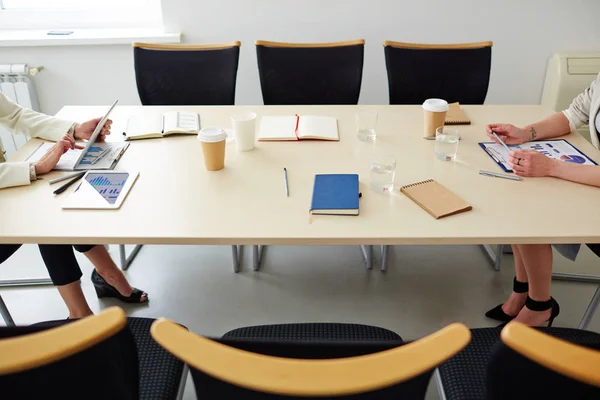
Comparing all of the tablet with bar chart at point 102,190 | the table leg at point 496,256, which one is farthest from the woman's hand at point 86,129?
the table leg at point 496,256

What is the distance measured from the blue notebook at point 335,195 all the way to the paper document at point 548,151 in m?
0.50

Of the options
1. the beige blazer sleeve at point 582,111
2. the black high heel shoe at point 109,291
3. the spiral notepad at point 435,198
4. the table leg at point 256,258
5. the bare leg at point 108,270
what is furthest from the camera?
the table leg at point 256,258

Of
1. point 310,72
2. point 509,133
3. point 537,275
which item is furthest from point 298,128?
point 537,275

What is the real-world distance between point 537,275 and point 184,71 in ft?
5.53

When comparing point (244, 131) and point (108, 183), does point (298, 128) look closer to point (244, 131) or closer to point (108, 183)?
point (244, 131)

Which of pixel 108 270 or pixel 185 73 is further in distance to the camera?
pixel 185 73

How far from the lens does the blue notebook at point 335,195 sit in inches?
53.3

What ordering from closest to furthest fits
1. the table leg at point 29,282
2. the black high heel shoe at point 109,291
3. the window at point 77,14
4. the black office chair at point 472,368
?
the black office chair at point 472,368, the black high heel shoe at point 109,291, the table leg at point 29,282, the window at point 77,14

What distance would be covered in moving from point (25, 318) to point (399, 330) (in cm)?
151

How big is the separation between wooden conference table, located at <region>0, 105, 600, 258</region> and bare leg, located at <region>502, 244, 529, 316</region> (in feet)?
1.48

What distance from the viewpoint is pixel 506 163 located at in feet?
5.27

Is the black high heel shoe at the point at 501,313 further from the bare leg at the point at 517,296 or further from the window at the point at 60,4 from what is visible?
the window at the point at 60,4

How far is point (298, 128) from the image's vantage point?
184 cm

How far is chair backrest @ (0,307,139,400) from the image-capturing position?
0.74 meters
